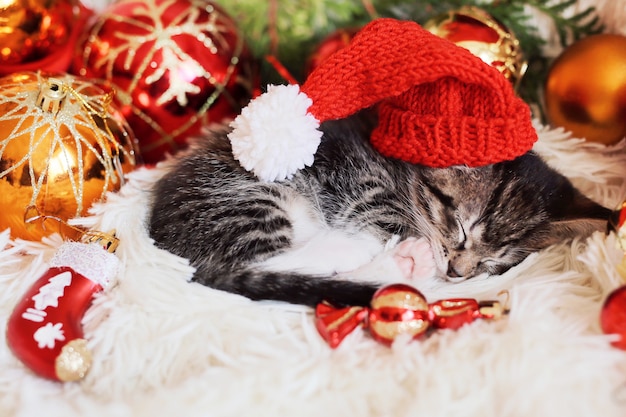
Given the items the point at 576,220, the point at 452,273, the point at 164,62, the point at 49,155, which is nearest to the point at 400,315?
the point at 452,273

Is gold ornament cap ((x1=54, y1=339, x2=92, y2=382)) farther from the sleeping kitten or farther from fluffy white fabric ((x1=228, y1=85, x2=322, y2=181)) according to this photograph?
fluffy white fabric ((x1=228, y1=85, x2=322, y2=181))

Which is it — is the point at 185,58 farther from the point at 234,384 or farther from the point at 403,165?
the point at 234,384

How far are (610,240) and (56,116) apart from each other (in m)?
0.91

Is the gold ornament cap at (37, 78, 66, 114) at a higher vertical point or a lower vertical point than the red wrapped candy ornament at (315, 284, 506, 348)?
higher

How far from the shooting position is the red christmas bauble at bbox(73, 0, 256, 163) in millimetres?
1211

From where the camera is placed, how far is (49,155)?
945mm

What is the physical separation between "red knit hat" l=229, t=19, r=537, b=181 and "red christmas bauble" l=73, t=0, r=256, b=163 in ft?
1.10

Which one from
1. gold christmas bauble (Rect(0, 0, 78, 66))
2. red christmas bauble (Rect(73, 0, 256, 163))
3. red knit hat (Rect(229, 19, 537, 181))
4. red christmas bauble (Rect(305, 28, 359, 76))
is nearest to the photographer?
red knit hat (Rect(229, 19, 537, 181))

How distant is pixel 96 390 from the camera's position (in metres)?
0.77

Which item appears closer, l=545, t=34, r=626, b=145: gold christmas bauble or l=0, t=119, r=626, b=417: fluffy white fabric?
l=0, t=119, r=626, b=417: fluffy white fabric

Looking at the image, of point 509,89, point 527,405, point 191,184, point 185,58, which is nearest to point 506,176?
point 509,89

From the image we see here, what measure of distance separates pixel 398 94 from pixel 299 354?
0.43 metres

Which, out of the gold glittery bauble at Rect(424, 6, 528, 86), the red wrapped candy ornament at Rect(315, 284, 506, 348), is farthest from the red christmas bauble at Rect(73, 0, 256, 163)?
the red wrapped candy ornament at Rect(315, 284, 506, 348)

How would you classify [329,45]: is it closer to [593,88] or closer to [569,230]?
[593,88]
